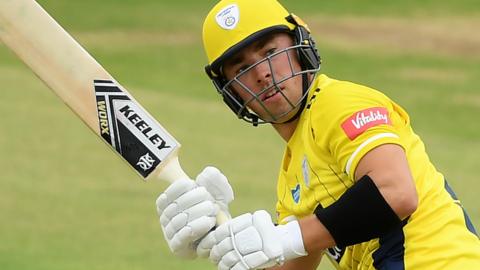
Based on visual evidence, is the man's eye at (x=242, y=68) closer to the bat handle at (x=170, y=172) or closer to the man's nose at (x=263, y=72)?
the man's nose at (x=263, y=72)

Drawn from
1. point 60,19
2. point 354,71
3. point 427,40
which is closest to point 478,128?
point 354,71

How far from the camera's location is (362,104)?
12.9 feet

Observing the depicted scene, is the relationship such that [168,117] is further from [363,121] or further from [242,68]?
[363,121]

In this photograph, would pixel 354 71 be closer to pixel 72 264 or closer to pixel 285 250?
pixel 72 264

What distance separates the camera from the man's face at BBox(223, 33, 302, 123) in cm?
411

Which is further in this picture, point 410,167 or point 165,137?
point 165,137

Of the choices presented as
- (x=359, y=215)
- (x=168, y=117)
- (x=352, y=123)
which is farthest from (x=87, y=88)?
(x=168, y=117)

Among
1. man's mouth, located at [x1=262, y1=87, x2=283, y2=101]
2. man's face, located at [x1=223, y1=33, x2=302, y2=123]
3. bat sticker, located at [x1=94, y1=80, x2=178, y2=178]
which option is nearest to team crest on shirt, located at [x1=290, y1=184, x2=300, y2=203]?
man's face, located at [x1=223, y1=33, x2=302, y2=123]

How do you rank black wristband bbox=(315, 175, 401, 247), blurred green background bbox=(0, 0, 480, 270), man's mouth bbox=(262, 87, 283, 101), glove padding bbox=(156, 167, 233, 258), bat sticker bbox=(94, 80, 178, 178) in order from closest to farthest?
black wristband bbox=(315, 175, 401, 247), glove padding bbox=(156, 167, 233, 258), man's mouth bbox=(262, 87, 283, 101), bat sticker bbox=(94, 80, 178, 178), blurred green background bbox=(0, 0, 480, 270)

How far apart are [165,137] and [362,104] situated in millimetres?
749

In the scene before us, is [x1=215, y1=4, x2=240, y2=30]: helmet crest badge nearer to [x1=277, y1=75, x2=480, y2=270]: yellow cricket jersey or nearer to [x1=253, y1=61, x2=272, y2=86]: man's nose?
[x1=253, y1=61, x2=272, y2=86]: man's nose

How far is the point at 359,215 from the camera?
385 cm

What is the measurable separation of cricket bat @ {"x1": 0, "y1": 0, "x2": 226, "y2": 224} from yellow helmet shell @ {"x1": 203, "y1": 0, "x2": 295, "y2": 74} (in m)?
0.34

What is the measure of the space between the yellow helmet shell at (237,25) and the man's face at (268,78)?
0.11 feet
